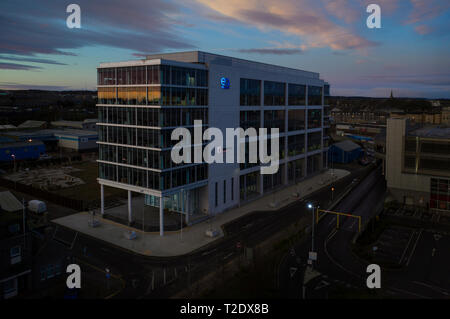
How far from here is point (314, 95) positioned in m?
87.4

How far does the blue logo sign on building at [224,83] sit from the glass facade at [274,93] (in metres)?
12.9

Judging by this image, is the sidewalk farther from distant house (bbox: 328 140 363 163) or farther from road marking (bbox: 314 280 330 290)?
distant house (bbox: 328 140 363 163)

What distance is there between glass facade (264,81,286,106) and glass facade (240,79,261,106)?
9.00 ft

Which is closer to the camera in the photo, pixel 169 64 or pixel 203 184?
pixel 169 64

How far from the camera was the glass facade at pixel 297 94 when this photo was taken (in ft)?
253

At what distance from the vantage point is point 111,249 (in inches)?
1715

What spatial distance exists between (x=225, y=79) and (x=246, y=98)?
7.44m

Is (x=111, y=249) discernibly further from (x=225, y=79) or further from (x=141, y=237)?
(x=225, y=79)

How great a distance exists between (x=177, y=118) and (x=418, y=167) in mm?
43840

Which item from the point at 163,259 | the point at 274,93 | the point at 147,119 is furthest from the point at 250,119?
the point at 163,259

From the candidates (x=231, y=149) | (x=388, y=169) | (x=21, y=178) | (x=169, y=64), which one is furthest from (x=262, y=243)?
(x=21, y=178)

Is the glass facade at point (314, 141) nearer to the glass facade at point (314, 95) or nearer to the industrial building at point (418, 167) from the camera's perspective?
the glass facade at point (314, 95)

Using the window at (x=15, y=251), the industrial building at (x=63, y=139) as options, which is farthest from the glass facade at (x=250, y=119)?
the industrial building at (x=63, y=139)

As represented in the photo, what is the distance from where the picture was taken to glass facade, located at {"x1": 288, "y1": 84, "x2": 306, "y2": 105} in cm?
7700
